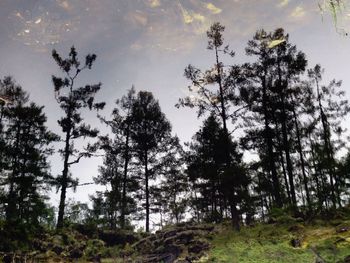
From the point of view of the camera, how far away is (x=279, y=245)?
1170 centimetres

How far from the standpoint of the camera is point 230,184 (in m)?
17.7

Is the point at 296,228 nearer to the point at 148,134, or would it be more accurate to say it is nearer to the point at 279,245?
the point at 279,245

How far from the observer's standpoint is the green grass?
9906 millimetres

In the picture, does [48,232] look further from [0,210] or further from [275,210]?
[275,210]

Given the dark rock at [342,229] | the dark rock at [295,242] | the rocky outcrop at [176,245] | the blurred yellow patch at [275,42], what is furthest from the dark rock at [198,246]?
the blurred yellow patch at [275,42]

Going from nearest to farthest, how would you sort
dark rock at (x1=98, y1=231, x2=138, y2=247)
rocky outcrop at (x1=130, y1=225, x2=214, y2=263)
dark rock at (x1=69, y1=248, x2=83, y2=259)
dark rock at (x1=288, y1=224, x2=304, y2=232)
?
dark rock at (x1=288, y1=224, x2=304, y2=232) → rocky outcrop at (x1=130, y1=225, x2=214, y2=263) → dark rock at (x1=69, y1=248, x2=83, y2=259) → dark rock at (x1=98, y1=231, x2=138, y2=247)

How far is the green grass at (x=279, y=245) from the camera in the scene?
9906mm

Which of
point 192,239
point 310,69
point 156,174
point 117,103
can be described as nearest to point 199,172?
point 156,174

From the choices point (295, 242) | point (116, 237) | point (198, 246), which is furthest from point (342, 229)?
point (116, 237)

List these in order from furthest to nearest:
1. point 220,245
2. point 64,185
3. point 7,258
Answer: point 64,185 < point 220,245 < point 7,258

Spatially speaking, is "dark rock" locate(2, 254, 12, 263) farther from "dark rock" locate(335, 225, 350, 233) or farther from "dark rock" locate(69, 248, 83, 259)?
"dark rock" locate(335, 225, 350, 233)

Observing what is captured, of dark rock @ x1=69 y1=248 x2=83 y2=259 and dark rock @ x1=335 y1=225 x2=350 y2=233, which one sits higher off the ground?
dark rock @ x1=335 y1=225 x2=350 y2=233

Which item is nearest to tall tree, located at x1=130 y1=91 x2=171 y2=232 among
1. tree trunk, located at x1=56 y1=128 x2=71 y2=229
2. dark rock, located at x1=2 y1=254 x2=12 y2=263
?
tree trunk, located at x1=56 y1=128 x2=71 y2=229

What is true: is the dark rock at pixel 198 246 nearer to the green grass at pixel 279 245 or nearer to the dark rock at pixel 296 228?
the green grass at pixel 279 245
